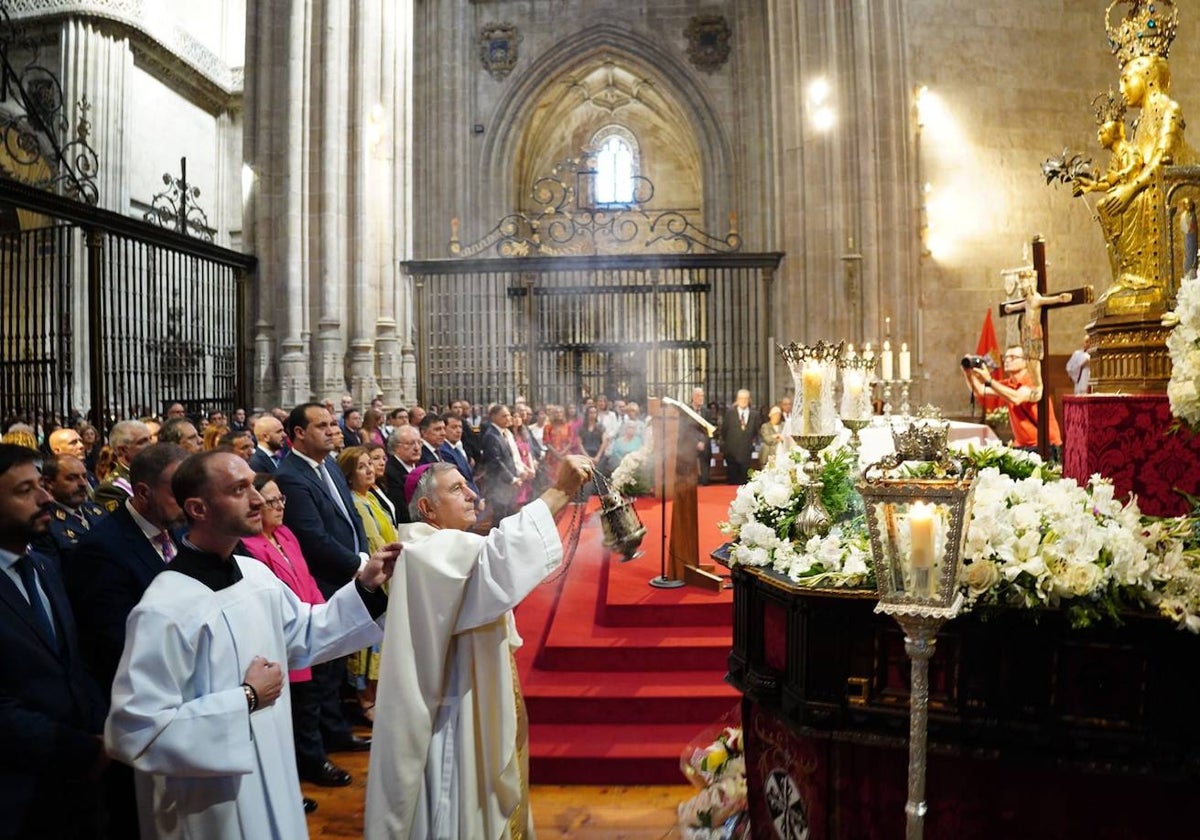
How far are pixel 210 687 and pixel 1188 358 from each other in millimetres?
2709

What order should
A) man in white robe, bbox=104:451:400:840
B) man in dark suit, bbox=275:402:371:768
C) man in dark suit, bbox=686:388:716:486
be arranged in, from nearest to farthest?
man in white robe, bbox=104:451:400:840, man in dark suit, bbox=275:402:371:768, man in dark suit, bbox=686:388:716:486

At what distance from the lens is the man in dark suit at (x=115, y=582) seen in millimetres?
2770

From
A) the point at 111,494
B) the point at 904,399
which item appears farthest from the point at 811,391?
the point at 904,399

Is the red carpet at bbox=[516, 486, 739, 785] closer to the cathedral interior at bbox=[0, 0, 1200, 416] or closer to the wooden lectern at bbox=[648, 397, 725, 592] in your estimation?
the wooden lectern at bbox=[648, 397, 725, 592]

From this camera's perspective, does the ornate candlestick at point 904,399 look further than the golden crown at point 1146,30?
Yes

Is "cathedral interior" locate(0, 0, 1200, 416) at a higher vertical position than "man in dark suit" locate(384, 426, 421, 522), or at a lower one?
higher

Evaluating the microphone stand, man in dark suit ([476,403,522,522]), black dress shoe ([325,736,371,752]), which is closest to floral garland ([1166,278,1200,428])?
black dress shoe ([325,736,371,752])

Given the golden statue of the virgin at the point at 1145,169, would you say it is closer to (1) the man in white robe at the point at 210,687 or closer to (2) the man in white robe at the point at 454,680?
(2) the man in white robe at the point at 454,680

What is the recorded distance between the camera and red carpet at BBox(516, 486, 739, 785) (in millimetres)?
4598

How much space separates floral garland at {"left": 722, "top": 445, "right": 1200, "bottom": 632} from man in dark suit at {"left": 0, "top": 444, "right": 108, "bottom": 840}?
7.08 feet

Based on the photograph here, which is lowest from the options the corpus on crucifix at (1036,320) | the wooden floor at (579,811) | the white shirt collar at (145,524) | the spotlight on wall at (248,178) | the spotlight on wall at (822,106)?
the wooden floor at (579,811)

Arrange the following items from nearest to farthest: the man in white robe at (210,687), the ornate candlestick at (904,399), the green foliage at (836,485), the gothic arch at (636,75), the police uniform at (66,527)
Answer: the man in white robe at (210,687)
the police uniform at (66,527)
the green foliage at (836,485)
the ornate candlestick at (904,399)
the gothic arch at (636,75)

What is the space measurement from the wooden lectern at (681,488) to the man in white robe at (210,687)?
407 cm

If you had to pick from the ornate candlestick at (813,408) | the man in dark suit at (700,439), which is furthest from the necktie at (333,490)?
the man in dark suit at (700,439)
